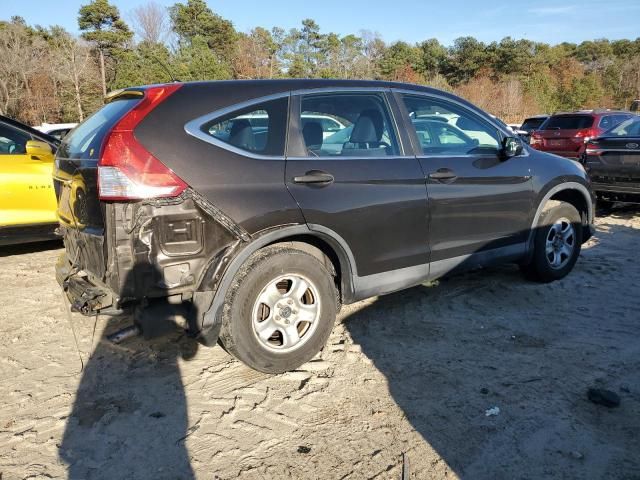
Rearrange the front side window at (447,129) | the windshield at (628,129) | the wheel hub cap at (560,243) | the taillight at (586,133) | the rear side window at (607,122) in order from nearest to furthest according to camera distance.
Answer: the front side window at (447,129) → the wheel hub cap at (560,243) → the windshield at (628,129) → the taillight at (586,133) → the rear side window at (607,122)

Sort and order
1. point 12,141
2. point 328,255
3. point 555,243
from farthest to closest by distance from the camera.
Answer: point 12,141 < point 555,243 < point 328,255

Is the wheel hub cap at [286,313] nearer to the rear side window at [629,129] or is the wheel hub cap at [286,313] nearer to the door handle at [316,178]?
the door handle at [316,178]

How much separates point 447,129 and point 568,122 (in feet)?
32.9

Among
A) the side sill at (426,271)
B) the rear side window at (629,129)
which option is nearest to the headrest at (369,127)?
the side sill at (426,271)

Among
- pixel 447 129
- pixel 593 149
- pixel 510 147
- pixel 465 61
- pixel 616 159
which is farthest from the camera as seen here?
pixel 465 61

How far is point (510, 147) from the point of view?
4230 millimetres

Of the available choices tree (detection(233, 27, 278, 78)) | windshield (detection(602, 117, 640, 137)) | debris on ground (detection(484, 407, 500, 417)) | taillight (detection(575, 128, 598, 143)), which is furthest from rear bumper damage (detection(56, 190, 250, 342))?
tree (detection(233, 27, 278, 78))

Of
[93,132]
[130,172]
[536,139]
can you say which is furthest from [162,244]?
[536,139]

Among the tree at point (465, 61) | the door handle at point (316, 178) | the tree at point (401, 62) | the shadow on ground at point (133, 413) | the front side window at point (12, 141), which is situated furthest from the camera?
the tree at point (465, 61)

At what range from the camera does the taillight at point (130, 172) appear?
2664mm

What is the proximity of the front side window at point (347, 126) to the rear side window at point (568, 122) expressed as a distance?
1034 centimetres

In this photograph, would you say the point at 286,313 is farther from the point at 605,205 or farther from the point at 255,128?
the point at 605,205

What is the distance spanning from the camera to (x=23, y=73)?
3027 centimetres

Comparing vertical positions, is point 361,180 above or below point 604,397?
above
